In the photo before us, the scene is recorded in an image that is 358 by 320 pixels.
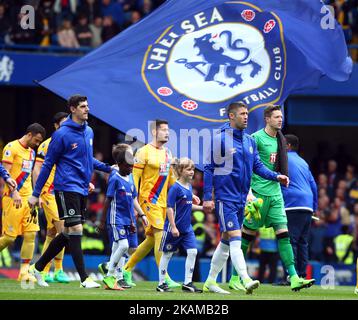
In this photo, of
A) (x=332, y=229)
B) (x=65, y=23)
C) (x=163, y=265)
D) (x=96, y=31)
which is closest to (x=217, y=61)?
(x=163, y=265)

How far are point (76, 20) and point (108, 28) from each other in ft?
2.73

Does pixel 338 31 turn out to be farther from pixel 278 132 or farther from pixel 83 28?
pixel 83 28

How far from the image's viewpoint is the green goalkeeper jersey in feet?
48.5

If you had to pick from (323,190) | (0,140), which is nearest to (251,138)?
(323,190)

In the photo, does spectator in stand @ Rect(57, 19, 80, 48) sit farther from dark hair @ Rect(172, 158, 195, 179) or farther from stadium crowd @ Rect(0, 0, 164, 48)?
dark hair @ Rect(172, 158, 195, 179)

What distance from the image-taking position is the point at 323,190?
930 inches

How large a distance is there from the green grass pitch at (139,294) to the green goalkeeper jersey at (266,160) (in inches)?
48.7

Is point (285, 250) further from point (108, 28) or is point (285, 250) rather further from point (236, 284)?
point (108, 28)

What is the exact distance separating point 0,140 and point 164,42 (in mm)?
10341

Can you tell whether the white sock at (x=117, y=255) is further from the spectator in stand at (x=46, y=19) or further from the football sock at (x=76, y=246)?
the spectator in stand at (x=46, y=19)

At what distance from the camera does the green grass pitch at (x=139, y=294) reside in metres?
12.7

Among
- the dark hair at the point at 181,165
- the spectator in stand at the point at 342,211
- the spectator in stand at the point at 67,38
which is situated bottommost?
the spectator in stand at the point at 342,211

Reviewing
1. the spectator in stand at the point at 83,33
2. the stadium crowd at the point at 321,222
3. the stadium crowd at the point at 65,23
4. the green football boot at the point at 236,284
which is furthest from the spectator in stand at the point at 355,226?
the green football boot at the point at 236,284

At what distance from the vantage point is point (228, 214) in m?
13.6
